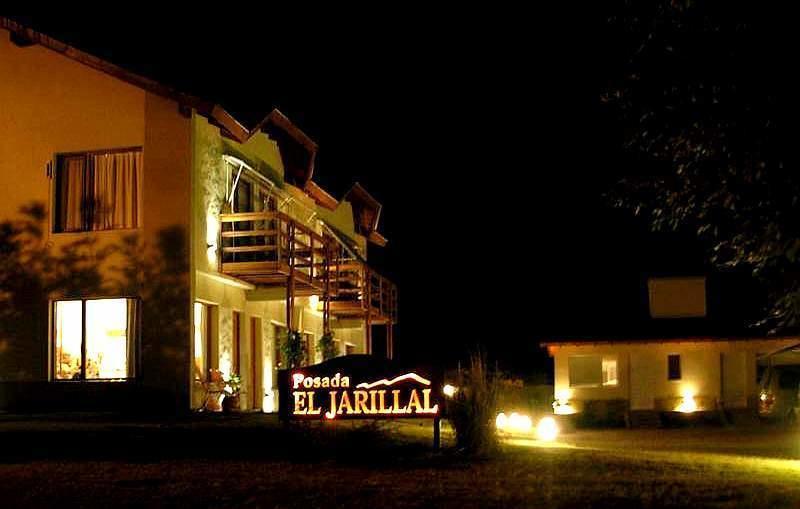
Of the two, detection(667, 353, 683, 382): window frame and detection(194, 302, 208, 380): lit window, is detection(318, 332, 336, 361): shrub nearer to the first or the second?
detection(194, 302, 208, 380): lit window

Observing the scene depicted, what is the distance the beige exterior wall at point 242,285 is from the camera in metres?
21.8

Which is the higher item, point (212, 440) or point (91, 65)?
point (91, 65)

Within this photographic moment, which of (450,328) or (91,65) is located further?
(450,328)

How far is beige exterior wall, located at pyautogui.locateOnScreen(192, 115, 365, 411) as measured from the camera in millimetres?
21844

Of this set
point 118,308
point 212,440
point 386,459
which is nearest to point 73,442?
point 212,440

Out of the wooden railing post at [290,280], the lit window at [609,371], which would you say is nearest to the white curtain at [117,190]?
the wooden railing post at [290,280]

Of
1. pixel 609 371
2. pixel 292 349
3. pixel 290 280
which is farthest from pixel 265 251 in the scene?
pixel 609 371

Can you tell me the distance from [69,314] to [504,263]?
1702 inches

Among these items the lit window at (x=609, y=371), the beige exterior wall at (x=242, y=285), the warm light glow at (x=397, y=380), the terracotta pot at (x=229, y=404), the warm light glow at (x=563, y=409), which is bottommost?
the warm light glow at (x=563, y=409)

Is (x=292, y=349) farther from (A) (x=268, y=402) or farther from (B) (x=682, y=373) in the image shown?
(B) (x=682, y=373)

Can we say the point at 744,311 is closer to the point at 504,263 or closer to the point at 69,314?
the point at 69,314

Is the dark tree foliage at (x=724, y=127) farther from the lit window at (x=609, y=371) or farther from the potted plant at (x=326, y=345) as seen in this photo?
the lit window at (x=609, y=371)

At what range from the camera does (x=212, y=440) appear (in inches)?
615

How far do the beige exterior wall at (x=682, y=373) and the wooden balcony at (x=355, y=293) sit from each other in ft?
20.7
